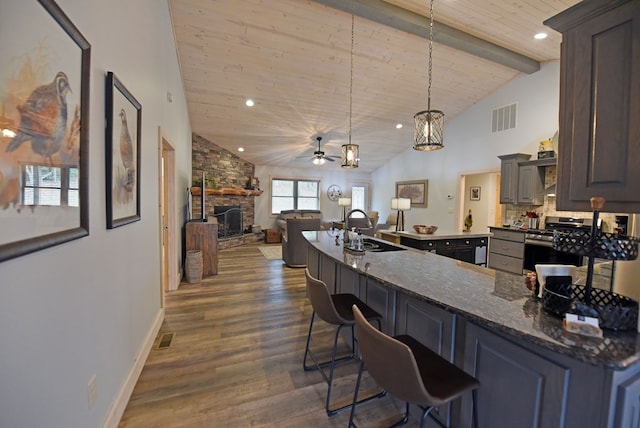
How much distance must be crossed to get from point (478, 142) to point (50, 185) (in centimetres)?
678

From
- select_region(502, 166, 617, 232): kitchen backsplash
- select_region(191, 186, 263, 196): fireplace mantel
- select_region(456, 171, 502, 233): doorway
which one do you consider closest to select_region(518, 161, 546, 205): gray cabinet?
select_region(502, 166, 617, 232): kitchen backsplash

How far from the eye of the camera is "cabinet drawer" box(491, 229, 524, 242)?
4547 mm

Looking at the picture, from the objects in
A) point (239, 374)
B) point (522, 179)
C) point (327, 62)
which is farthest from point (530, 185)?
point (239, 374)

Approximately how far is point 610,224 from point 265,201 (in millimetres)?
7694

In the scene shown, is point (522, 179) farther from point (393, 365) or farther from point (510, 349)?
point (393, 365)

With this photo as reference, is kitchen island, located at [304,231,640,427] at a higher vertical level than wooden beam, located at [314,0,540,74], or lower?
lower

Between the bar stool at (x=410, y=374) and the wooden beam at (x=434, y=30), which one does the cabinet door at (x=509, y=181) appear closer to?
the wooden beam at (x=434, y=30)

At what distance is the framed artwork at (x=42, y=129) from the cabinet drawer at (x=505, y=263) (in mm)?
5519

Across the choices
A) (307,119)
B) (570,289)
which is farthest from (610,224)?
(307,119)

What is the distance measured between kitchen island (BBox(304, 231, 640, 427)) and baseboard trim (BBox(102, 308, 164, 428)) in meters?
1.67

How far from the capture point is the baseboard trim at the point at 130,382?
160 centimetres

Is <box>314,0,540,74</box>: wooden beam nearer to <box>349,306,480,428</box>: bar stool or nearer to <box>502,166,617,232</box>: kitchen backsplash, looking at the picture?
<box>502,166,617,232</box>: kitchen backsplash

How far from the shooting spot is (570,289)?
1.18m

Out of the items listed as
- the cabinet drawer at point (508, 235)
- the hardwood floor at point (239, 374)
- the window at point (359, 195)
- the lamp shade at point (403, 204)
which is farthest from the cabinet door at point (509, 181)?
the window at point (359, 195)
